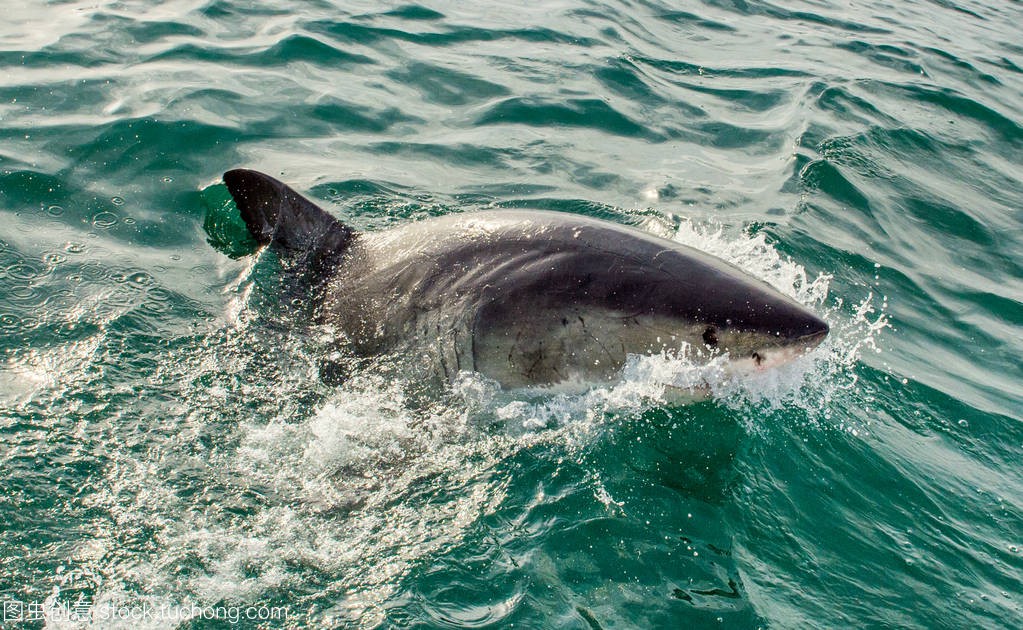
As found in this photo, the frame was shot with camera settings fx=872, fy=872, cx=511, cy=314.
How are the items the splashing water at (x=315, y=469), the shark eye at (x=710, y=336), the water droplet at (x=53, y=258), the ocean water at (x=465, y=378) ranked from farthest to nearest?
the water droplet at (x=53, y=258) → the shark eye at (x=710, y=336) → the ocean water at (x=465, y=378) → the splashing water at (x=315, y=469)

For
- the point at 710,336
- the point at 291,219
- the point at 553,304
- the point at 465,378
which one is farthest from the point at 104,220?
the point at 710,336

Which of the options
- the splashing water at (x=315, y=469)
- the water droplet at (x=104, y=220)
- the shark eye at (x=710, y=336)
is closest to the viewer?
the splashing water at (x=315, y=469)

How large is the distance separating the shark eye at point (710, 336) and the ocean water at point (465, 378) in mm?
127

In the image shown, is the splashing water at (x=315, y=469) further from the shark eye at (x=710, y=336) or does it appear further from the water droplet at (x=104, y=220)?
the water droplet at (x=104, y=220)

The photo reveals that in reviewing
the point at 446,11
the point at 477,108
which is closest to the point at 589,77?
the point at 477,108

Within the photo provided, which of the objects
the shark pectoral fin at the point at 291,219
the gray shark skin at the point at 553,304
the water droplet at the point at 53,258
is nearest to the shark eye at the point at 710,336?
the gray shark skin at the point at 553,304

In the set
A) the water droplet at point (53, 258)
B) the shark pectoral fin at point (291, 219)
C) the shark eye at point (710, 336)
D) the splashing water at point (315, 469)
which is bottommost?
the water droplet at point (53, 258)

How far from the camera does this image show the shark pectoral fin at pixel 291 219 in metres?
4.82

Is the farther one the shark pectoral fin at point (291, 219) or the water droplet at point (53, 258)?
the water droplet at point (53, 258)

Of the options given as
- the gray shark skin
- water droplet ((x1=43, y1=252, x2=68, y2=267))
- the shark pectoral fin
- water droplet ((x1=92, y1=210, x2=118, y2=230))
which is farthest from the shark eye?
water droplet ((x1=92, y1=210, x2=118, y2=230))

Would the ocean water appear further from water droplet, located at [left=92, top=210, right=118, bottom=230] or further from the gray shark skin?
the gray shark skin

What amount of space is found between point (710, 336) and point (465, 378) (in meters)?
1.13

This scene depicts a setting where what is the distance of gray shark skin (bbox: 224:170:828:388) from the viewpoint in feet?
12.2

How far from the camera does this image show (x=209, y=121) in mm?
7500
